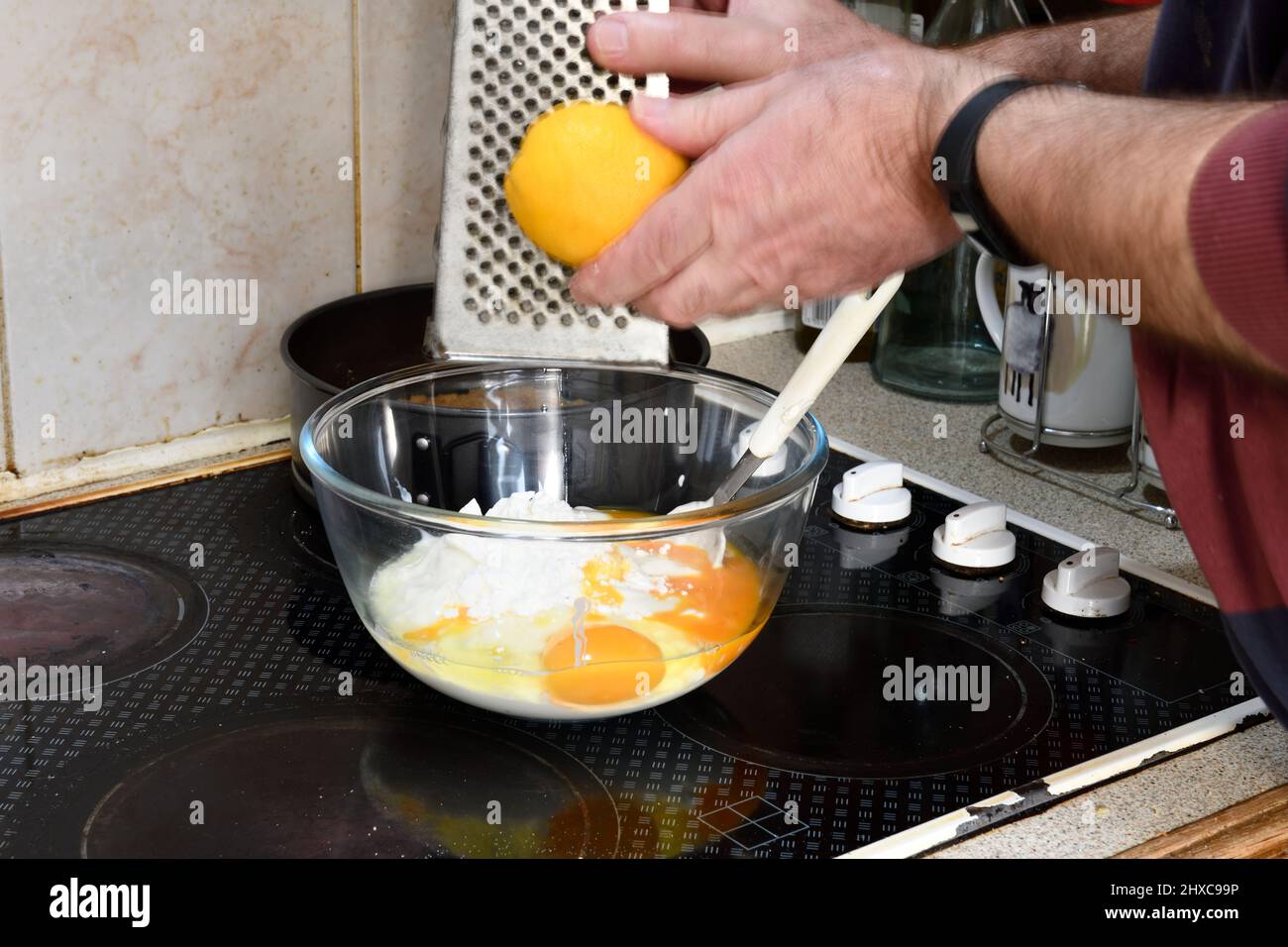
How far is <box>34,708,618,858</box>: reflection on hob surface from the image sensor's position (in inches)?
29.9

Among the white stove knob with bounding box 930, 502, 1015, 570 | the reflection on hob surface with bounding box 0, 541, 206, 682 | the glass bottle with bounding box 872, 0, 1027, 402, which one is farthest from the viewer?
the glass bottle with bounding box 872, 0, 1027, 402

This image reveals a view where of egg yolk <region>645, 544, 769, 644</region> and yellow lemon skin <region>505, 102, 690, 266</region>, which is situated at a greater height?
yellow lemon skin <region>505, 102, 690, 266</region>

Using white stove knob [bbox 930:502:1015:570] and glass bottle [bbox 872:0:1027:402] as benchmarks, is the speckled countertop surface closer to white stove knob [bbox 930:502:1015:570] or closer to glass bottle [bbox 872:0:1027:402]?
glass bottle [bbox 872:0:1027:402]

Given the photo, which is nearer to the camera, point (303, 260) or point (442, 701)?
point (442, 701)

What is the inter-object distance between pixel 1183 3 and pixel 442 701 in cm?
62

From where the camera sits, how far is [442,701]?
91cm

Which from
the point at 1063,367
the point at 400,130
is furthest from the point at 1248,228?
the point at 400,130

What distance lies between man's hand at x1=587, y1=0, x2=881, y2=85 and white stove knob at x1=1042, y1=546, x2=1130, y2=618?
0.41 meters

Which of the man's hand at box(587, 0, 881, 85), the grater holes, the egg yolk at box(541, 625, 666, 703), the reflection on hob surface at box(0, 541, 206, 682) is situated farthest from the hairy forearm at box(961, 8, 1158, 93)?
the reflection on hob surface at box(0, 541, 206, 682)

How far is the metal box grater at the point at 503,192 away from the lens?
0.75 metres

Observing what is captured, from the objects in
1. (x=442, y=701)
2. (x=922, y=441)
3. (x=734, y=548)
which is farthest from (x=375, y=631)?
(x=922, y=441)
